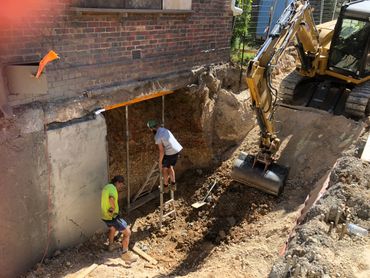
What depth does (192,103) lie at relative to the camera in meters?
8.30

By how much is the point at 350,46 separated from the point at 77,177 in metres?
6.62

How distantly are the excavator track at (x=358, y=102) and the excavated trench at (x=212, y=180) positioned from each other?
26 cm

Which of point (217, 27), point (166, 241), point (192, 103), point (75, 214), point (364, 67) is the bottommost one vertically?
point (166, 241)

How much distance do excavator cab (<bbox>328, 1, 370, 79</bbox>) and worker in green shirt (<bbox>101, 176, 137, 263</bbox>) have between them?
5.82 m

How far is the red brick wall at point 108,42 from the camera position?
5000 millimetres

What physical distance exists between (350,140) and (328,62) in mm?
2053

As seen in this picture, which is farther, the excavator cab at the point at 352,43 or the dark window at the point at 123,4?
the excavator cab at the point at 352,43

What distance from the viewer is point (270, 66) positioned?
21.3 feet

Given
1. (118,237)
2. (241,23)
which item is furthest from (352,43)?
(118,237)

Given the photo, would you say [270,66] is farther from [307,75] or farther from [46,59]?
[46,59]

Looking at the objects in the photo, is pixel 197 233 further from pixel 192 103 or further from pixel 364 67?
pixel 364 67

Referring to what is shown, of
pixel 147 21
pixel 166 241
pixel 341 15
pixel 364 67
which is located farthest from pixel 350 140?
pixel 147 21

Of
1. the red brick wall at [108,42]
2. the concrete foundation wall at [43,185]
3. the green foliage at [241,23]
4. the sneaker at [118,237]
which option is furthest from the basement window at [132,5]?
the green foliage at [241,23]

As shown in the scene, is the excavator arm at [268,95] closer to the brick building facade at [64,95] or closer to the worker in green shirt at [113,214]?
the brick building facade at [64,95]
